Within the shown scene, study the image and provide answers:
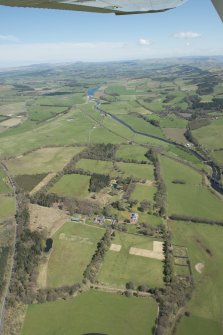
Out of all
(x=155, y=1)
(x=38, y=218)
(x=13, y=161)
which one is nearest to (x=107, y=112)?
(x=13, y=161)

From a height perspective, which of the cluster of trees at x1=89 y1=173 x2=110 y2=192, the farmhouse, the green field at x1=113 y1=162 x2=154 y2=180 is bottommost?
the green field at x1=113 y1=162 x2=154 y2=180

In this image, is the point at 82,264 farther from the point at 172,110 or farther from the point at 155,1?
the point at 172,110

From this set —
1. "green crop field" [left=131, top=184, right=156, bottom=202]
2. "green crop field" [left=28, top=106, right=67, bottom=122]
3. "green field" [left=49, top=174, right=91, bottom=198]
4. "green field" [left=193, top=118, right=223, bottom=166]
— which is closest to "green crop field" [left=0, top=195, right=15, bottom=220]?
"green field" [left=49, top=174, right=91, bottom=198]

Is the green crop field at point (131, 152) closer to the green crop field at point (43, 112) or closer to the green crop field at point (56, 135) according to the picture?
the green crop field at point (56, 135)

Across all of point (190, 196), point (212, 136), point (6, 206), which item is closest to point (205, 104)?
point (212, 136)

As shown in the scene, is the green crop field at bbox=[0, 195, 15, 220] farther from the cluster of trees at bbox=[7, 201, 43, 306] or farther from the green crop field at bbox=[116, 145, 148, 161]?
the green crop field at bbox=[116, 145, 148, 161]

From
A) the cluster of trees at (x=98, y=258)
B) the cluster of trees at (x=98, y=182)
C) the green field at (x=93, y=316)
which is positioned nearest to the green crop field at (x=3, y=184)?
the cluster of trees at (x=98, y=182)

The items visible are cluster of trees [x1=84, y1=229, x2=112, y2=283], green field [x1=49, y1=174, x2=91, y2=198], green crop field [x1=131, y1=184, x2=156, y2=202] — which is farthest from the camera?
green field [x1=49, y1=174, x2=91, y2=198]
